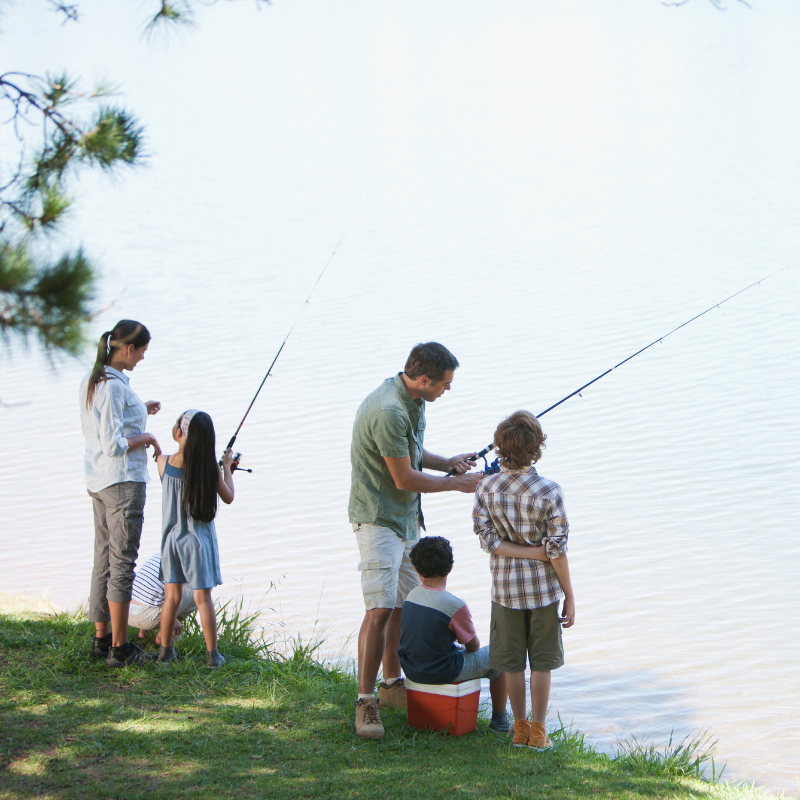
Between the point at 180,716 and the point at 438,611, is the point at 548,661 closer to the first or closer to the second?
the point at 438,611

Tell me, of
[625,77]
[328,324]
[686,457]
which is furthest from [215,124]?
[686,457]

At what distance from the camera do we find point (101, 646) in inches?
165

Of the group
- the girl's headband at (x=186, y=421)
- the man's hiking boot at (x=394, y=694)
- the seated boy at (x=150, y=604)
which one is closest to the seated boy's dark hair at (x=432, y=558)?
the man's hiking boot at (x=394, y=694)

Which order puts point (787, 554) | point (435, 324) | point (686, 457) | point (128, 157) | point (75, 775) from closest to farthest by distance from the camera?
1. point (128, 157)
2. point (75, 775)
3. point (787, 554)
4. point (686, 457)
5. point (435, 324)

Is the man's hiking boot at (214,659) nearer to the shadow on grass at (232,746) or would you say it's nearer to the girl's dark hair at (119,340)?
the shadow on grass at (232,746)

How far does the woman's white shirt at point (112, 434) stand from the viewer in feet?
13.2

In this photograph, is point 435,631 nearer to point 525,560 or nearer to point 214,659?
point 525,560

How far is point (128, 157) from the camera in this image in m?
2.92

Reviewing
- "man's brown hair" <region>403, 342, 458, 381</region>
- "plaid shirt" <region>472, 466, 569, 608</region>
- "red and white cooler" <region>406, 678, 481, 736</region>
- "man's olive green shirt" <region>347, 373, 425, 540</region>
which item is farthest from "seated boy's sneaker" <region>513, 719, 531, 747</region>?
"man's brown hair" <region>403, 342, 458, 381</region>

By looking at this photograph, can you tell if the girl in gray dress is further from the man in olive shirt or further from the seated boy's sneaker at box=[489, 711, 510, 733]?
the seated boy's sneaker at box=[489, 711, 510, 733]

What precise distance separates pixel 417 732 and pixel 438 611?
43 centimetres

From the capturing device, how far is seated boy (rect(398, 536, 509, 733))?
11.8 ft

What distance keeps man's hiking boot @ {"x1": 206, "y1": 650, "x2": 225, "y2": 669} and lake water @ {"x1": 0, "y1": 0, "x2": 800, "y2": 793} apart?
41.0 inches

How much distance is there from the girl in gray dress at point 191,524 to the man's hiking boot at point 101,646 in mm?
215
